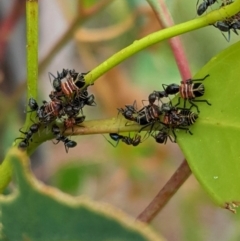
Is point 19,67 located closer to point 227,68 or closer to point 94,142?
point 94,142

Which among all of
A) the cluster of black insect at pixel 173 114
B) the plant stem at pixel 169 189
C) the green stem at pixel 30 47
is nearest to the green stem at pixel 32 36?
the green stem at pixel 30 47

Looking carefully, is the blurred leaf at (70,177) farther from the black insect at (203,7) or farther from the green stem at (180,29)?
the green stem at (180,29)

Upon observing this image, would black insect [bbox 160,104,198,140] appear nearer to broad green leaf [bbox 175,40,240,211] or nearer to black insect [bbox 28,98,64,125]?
broad green leaf [bbox 175,40,240,211]

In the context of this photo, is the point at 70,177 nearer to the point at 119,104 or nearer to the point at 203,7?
the point at 119,104

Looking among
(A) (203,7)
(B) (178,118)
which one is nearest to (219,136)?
(B) (178,118)

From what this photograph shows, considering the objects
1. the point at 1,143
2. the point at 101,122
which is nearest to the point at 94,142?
the point at 1,143

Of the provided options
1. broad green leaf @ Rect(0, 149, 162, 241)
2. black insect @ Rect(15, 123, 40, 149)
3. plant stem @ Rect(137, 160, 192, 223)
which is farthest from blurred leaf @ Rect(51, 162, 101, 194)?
broad green leaf @ Rect(0, 149, 162, 241)
